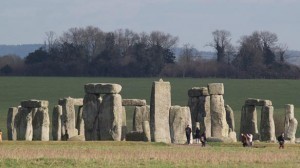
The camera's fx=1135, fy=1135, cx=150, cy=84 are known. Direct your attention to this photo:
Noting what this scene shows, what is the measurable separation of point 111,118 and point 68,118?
4.88m

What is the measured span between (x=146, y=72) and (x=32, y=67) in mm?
15329

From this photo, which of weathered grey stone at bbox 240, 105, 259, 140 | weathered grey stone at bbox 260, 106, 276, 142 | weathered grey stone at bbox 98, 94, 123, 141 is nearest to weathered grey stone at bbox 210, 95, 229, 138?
weathered grey stone at bbox 260, 106, 276, 142

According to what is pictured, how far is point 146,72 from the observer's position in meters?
146

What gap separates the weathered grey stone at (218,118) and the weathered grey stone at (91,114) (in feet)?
20.5

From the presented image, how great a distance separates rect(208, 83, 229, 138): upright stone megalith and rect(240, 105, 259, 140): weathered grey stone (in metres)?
2.41

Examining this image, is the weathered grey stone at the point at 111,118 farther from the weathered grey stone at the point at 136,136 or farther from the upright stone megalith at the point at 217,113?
the upright stone megalith at the point at 217,113

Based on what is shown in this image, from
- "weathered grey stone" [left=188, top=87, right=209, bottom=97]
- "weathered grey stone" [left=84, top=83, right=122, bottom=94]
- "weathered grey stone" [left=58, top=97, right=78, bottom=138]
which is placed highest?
"weathered grey stone" [left=84, top=83, right=122, bottom=94]

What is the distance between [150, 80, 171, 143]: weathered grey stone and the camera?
49.4 meters

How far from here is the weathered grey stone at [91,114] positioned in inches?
2023

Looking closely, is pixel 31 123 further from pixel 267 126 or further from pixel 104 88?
pixel 267 126

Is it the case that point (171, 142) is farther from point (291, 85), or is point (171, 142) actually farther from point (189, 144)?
point (291, 85)

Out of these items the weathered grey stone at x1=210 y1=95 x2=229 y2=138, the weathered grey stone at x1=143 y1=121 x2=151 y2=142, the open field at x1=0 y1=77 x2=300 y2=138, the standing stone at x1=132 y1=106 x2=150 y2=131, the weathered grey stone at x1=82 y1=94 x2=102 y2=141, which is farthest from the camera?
the open field at x1=0 y1=77 x2=300 y2=138

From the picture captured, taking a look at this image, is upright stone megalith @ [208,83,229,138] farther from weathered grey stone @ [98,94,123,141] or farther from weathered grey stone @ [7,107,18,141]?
weathered grey stone @ [7,107,18,141]

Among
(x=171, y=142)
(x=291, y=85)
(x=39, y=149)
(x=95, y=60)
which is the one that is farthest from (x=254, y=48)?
(x=39, y=149)
